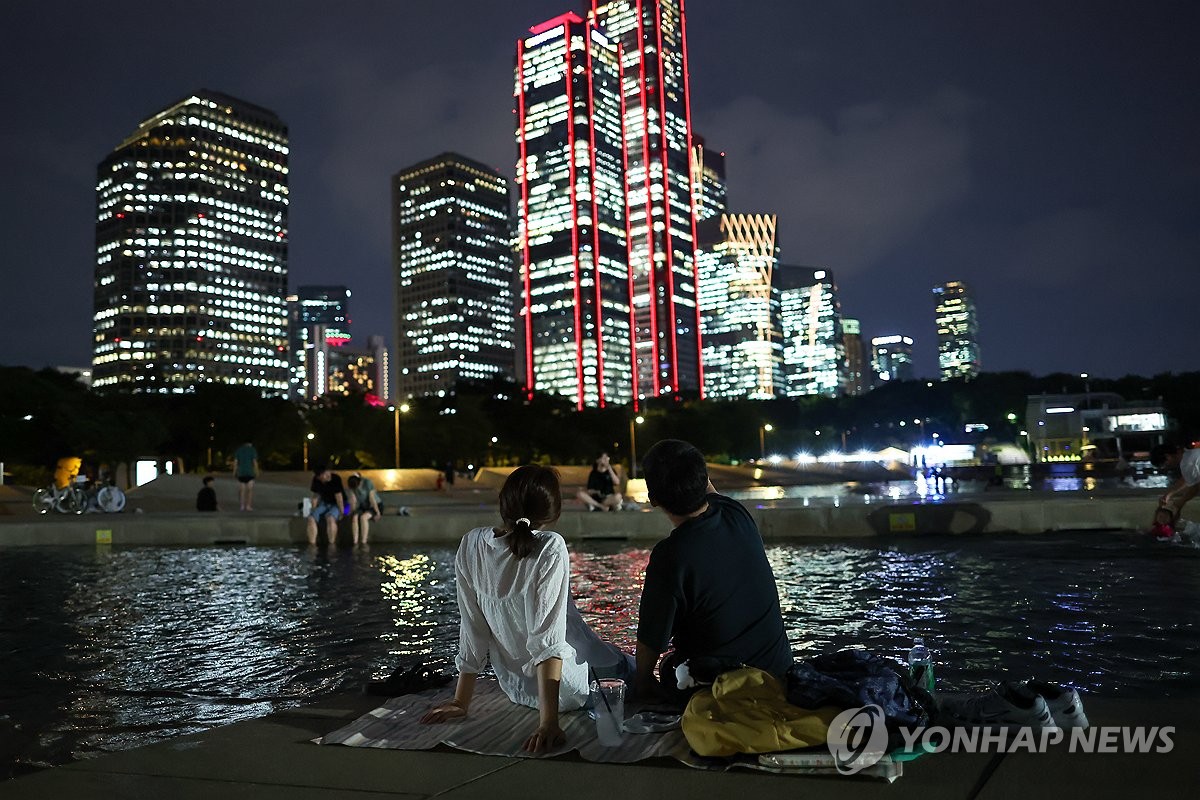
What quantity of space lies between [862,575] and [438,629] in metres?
5.61

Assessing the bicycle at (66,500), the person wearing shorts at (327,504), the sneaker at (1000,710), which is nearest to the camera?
the sneaker at (1000,710)

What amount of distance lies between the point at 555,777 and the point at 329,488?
50.4ft

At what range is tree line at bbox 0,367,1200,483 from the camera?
6338 cm

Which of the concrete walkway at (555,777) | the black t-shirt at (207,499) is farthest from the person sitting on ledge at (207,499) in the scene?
the concrete walkway at (555,777)

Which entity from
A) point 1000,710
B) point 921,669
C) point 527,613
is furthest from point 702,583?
point 1000,710

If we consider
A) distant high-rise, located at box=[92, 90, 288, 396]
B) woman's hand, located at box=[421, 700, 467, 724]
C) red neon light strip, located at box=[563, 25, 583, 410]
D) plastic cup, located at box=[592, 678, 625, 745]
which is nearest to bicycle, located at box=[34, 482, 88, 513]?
woman's hand, located at box=[421, 700, 467, 724]

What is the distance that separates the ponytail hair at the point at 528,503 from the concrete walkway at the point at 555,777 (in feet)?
3.12

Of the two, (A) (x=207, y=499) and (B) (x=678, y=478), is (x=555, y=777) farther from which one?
(A) (x=207, y=499)

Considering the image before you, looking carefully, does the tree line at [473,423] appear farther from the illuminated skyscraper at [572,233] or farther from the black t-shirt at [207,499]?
Answer: the illuminated skyscraper at [572,233]

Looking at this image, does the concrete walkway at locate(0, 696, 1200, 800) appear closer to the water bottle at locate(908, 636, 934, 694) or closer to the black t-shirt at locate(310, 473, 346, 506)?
the water bottle at locate(908, 636, 934, 694)

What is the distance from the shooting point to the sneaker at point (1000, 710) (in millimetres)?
3840

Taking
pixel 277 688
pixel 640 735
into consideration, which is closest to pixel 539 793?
pixel 640 735

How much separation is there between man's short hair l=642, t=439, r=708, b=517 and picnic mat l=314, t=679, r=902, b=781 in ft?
3.30

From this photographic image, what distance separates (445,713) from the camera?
14.5 feet
